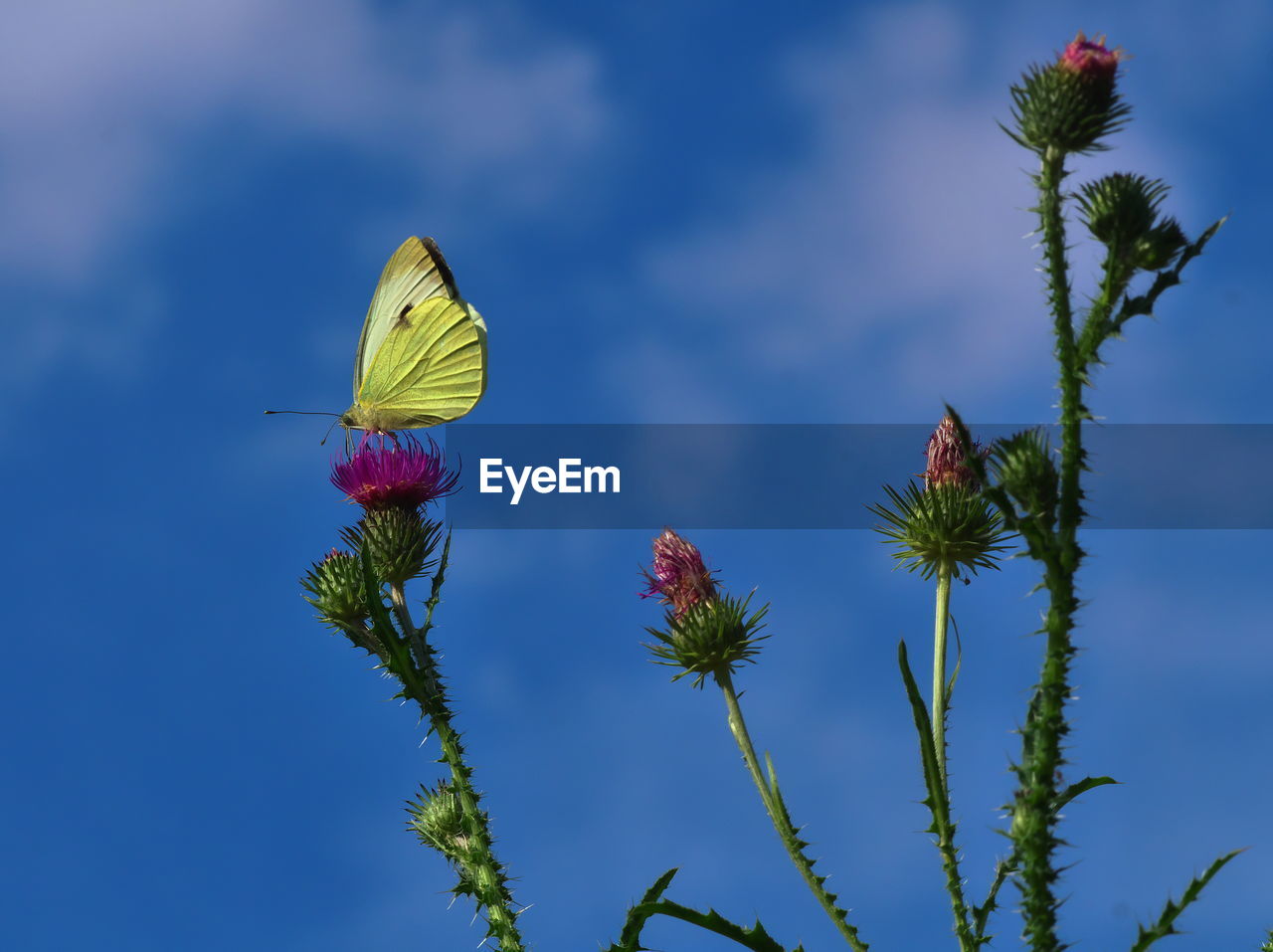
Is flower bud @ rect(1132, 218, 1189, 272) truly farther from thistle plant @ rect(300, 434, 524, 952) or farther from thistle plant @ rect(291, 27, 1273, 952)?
thistle plant @ rect(300, 434, 524, 952)

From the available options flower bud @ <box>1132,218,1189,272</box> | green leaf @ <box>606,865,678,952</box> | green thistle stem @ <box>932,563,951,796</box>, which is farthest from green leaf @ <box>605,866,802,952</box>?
flower bud @ <box>1132,218,1189,272</box>

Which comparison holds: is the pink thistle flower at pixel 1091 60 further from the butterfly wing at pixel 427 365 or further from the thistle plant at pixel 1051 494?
the butterfly wing at pixel 427 365

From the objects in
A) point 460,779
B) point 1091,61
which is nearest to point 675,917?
point 460,779

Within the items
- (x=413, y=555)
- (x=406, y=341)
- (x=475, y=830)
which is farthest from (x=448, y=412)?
(x=475, y=830)

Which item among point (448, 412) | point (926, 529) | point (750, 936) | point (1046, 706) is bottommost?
point (750, 936)

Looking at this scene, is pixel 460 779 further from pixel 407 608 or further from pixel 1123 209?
pixel 1123 209

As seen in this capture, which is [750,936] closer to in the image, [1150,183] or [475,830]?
[475,830]

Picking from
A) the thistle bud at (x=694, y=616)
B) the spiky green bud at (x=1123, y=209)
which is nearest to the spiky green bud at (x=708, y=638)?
the thistle bud at (x=694, y=616)
